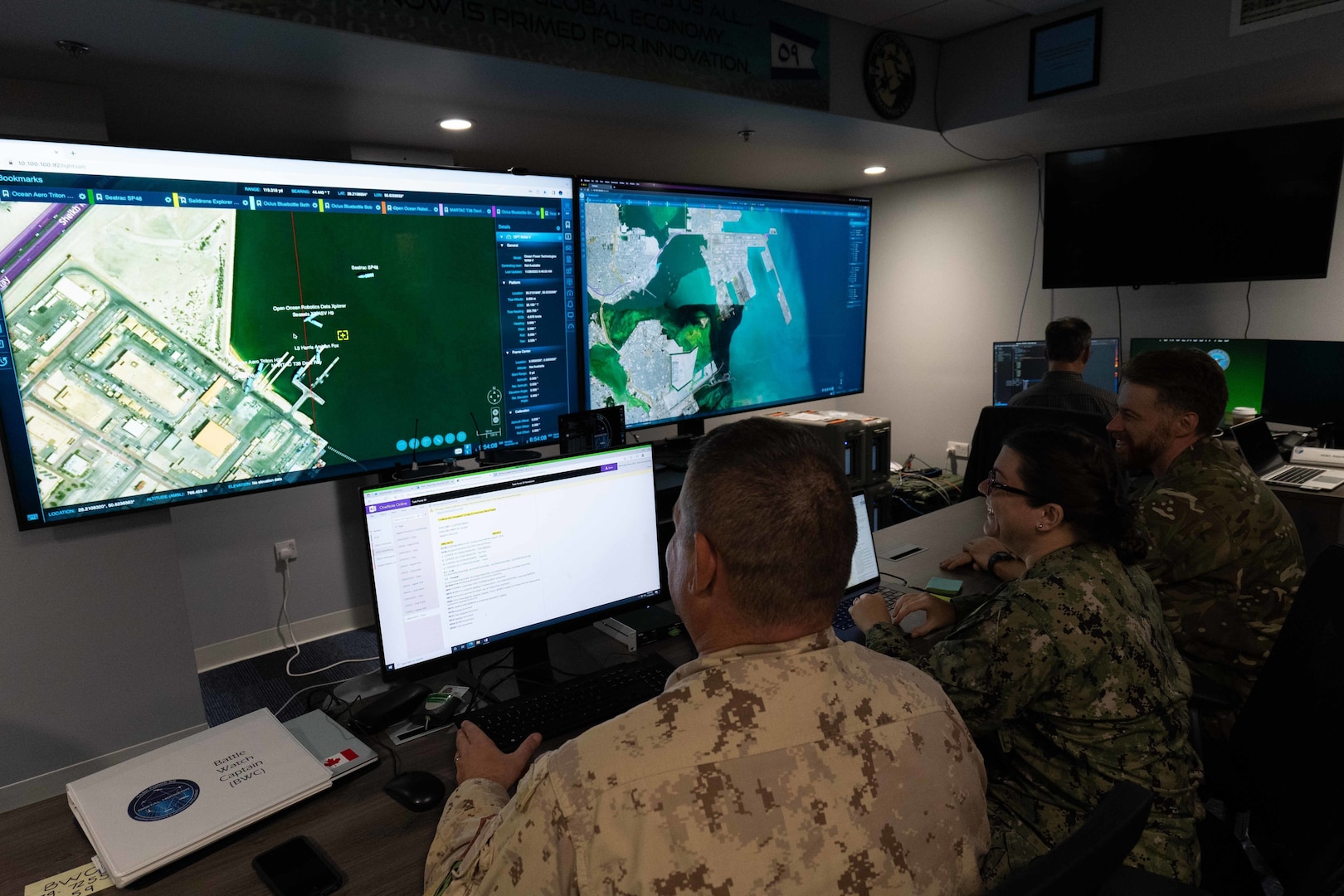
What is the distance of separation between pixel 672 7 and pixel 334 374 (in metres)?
1.70

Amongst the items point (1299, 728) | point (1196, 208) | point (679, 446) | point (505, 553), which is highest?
point (1196, 208)

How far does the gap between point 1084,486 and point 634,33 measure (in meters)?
2.04

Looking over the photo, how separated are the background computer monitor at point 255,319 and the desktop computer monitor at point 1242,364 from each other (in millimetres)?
2994

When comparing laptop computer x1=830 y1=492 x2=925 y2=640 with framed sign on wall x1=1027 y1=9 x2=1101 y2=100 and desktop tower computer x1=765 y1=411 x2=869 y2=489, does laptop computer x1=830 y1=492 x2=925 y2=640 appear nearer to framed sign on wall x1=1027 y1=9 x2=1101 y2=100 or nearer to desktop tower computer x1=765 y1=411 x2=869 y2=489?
desktop tower computer x1=765 y1=411 x2=869 y2=489

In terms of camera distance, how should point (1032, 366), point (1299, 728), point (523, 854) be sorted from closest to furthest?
1. point (523, 854)
2. point (1299, 728)
3. point (1032, 366)

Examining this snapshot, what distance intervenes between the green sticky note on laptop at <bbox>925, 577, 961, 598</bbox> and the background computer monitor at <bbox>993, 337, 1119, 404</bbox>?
2538mm

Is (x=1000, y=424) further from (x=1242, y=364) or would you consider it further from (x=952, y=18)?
(x=952, y=18)

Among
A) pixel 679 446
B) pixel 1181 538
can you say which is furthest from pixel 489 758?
pixel 679 446

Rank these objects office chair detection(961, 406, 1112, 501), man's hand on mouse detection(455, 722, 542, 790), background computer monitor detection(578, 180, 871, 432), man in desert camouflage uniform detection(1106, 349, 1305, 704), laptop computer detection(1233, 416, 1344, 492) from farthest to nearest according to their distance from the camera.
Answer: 1. laptop computer detection(1233, 416, 1344, 492)
2. office chair detection(961, 406, 1112, 501)
3. background computer monitor detection(578, 180, 871, 432)
4. man in desert camouflage uniform detection(1106, 349, 1305, 704)
5. man's hand on mouse detection(455, 722, 542, 790)

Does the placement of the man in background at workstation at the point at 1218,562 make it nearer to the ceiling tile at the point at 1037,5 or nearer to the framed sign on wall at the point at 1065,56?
the framed sign on wall at the point at 1065,56

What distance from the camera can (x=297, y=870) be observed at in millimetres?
998

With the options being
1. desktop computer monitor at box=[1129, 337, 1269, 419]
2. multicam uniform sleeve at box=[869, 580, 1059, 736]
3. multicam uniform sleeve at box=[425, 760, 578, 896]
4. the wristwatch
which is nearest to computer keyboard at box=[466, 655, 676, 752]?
multicam uniform sleeve at box=[425, 760, 578, 896]

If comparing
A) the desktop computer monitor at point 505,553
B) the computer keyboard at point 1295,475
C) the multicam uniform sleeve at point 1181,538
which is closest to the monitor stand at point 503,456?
the desktop computer monitor at point 505,553

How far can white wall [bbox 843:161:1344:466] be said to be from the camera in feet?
12.2
